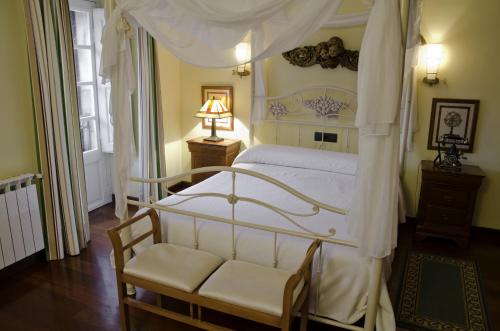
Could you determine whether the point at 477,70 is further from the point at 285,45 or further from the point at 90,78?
the point at 90,78

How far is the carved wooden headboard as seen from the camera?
4.30m

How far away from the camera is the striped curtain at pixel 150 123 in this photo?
3.64m

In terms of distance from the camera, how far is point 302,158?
402cm

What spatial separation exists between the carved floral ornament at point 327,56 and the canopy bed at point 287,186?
165 cm

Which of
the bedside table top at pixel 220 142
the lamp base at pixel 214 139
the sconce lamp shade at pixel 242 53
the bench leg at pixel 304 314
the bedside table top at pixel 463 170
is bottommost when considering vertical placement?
the bench leg at pixel 304 314

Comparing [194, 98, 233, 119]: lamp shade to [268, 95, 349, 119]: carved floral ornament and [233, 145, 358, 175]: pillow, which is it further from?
[268, 95, 349, 119]: carved floral ornament

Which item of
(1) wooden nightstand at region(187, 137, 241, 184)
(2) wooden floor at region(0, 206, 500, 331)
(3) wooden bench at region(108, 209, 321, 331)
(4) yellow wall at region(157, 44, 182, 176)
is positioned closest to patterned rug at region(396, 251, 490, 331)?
(2) wooden floor at region(0, 206, 500, 331)

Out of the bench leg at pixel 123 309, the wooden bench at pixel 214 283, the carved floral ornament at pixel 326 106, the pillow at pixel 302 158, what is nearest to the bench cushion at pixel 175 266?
the wooden bench at pixel 214 283

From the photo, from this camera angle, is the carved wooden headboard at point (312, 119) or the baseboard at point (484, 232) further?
the carved wooden headboard at point (312, 119)

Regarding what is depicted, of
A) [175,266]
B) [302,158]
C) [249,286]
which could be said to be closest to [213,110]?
[302,158]

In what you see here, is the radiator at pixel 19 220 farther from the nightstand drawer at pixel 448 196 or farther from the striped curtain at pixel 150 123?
the nightstand drawer at pixel 448 196

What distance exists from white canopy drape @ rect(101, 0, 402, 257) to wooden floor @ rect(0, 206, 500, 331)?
1134 millimetres

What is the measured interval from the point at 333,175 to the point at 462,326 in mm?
1652

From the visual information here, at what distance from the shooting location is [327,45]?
4.19 metres
